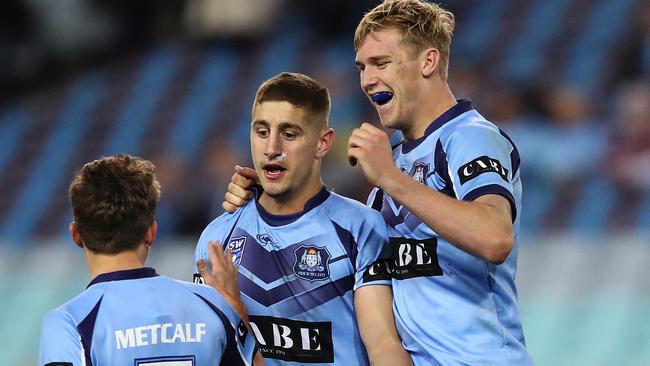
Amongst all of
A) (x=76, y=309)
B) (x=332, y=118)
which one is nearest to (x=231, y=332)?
(x=76, y=309)

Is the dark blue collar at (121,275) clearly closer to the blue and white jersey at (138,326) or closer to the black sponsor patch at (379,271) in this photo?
the blue and white jersey at (138,326)

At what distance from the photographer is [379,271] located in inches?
164

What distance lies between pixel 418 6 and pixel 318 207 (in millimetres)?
762

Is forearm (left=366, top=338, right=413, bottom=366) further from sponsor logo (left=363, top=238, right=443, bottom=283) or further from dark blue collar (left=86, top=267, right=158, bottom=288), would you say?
dark blue collar (left=86, top=267, right=158, bottom=288)

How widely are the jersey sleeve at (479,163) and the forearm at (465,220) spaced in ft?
0.27

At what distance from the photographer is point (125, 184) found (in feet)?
12.5

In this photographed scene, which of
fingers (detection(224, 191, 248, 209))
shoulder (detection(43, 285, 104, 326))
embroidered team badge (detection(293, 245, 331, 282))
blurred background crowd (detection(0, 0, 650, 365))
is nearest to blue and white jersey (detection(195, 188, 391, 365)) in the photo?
embroidered team badge (detection(293, 245, 331, 282))

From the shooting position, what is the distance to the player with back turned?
369 centimetres

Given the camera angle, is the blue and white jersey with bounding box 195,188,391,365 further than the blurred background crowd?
No

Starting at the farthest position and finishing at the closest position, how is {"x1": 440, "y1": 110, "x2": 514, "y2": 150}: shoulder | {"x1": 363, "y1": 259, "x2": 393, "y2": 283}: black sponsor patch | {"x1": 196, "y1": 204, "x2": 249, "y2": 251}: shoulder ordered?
{"x1": 196, "y1": 204, "x2": 249, "y2": 251}: shoulder → {"x1": 363, "y1": 259, "x2": 393, "y2": 283}: black sponsor patch → {"x1": 440, "y1": 110, "x2": 514, "y2": 150}: shoulder

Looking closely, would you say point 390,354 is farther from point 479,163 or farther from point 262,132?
point 262,132

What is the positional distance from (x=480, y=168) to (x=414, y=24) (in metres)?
0.61

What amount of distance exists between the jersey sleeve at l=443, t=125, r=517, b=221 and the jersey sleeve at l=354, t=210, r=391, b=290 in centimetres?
38

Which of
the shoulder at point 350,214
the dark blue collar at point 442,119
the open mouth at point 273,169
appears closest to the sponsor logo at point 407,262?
the shoulder at point 350,214
